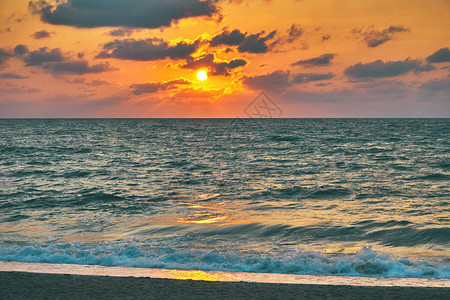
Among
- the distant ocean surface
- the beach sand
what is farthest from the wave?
the beach sand

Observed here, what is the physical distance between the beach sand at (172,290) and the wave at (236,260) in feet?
5.06

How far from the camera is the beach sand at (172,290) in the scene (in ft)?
21.4

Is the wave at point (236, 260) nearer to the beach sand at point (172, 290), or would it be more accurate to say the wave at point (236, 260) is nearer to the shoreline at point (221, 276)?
the shoreline at point (221, 276)

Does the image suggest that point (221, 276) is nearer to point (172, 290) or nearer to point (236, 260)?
point (236, 260)

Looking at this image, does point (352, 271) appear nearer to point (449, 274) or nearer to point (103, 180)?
point (449, 274)

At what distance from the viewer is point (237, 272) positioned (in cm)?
850

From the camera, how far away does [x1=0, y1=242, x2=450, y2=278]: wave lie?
8656 mm

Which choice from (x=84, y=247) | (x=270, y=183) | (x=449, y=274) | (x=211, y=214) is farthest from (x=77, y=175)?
(x=449, y=274)

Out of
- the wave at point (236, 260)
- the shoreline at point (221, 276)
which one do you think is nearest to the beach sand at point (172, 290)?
the shoreline at point (221, 276)

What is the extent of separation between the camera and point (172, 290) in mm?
6844

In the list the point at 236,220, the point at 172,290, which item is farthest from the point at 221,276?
the point at 236,220

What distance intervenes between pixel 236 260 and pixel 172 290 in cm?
277

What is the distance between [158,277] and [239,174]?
20.2 m

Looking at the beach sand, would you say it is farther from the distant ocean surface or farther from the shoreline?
the distant ocean surface
